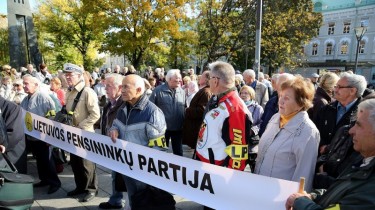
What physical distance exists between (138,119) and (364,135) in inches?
79.7

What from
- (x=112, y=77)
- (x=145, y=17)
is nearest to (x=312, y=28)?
(x=145, y=17)

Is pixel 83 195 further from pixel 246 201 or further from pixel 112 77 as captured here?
pixel 246 201

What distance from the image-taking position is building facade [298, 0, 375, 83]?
40.3 meters

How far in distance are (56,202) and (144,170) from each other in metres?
1.95

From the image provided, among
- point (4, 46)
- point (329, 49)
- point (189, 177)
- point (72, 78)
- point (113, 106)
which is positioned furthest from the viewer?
point (329, 49)

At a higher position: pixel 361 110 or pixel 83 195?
pixel 361 110

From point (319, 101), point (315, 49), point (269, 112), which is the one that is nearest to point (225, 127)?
point (269, 112)

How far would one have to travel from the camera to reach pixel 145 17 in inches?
665

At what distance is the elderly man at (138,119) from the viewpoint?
293 cm

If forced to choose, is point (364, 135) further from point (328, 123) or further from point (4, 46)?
point (4, 46)

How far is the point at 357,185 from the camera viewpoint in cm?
153

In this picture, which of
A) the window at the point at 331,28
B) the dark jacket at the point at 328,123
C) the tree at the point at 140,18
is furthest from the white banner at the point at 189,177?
the window at the point at 331,28

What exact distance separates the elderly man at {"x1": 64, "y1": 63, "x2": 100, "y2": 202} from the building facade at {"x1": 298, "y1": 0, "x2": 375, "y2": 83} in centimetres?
3835

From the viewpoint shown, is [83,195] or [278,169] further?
[83,195]
